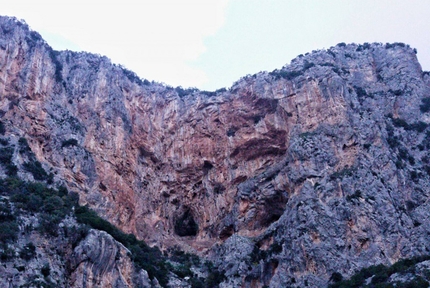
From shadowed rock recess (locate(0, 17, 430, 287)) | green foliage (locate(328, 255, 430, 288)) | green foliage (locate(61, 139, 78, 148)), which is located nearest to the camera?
green foliage (locate(328, 255, 430, 288))

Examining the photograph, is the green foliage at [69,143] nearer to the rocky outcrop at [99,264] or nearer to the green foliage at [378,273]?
the rocky outcrop at [99,264]

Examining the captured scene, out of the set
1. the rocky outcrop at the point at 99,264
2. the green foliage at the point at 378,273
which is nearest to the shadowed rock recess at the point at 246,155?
the rocky outcrop at the point at 99,264

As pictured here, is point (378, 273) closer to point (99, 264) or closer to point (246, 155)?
point (99, 264)

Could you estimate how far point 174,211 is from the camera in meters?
51.8

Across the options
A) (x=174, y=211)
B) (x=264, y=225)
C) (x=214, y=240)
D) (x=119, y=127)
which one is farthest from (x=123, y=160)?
(x=264, y=225)

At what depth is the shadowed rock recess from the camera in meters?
38.7

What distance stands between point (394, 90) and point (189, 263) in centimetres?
3001

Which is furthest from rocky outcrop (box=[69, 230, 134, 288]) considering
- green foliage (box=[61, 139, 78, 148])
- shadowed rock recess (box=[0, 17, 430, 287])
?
green foliage (box=[61, 139, 78, 148])

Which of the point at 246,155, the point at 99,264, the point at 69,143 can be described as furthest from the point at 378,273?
the point at 69,143

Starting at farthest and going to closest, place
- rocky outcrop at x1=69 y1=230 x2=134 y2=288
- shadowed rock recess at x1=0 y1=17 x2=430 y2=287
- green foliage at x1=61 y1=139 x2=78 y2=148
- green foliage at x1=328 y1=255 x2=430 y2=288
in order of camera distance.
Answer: green foliage at x1=61 y1=139 x2=78 y2=148
shadowed rock recess at x1=0 y1=17 x2=430 y2=287
green foliage at x1=328 y1=255 x2=430 y2=288
rocky outcrop at x1=69 y1=230 x2=134 y2=288

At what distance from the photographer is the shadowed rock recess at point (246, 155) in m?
38.7

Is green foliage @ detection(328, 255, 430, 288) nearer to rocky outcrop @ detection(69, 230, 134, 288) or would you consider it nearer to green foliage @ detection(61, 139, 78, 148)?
rocky outcrop @ detection(69, 230, 134, 288)

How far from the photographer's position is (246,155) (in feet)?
169

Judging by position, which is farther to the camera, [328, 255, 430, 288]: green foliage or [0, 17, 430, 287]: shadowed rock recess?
[0, 17, 430, 287]: shadowed rock recess
